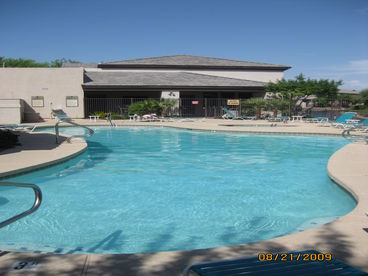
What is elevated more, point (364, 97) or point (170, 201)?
point (364, 97)

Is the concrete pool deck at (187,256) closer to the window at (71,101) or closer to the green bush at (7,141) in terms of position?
the green bush at (7,141)

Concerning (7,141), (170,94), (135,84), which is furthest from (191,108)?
(7,141)

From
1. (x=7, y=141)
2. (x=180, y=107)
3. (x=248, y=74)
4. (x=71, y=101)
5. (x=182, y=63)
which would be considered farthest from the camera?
(x=182, y=63)

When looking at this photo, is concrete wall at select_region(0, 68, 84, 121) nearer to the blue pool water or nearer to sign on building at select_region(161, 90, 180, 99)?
sign on building at select_region(161, 90, 180, 99)

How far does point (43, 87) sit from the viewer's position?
27.7 metres

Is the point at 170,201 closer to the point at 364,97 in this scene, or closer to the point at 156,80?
the point at 156,80

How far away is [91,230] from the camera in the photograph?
5.52 meters

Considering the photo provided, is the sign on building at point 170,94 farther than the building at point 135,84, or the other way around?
the sign on building at point 170,94

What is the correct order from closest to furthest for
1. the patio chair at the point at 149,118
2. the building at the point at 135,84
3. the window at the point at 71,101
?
1. the patio chair at the point at 149,118
2. the building at the point at 135,84
3. the window at the point at 71,101

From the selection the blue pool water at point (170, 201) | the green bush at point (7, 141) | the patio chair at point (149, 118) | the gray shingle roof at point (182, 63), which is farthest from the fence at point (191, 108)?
the blue pool water at point (170, 201)

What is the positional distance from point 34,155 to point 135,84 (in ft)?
66.3

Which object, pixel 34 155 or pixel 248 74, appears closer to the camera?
pixel 34 155

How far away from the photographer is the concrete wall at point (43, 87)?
27234 millimetres

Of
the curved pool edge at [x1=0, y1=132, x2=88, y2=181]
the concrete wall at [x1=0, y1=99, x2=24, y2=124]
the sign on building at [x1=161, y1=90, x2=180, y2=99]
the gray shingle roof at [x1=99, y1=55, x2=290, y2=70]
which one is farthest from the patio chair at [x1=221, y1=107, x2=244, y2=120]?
the curved pool edge at [x1=0, y1=132, x2=88, y2=181]
